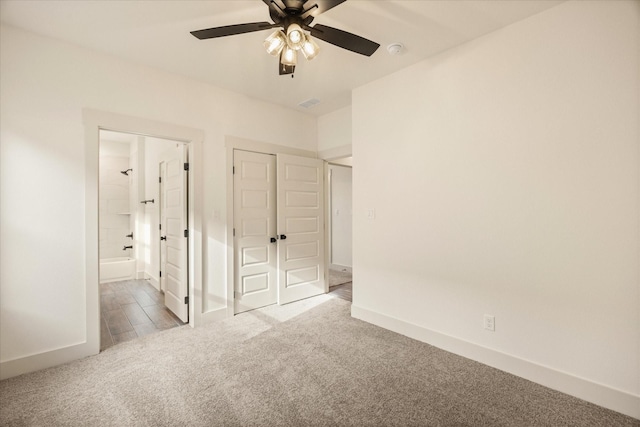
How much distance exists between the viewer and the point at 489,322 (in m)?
2.47

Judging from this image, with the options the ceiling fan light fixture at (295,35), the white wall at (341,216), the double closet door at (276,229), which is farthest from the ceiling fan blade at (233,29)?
the white wall at (341,216)

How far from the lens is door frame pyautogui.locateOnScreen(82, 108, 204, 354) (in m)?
2.61

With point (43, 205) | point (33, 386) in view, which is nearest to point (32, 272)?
point (43, 205)

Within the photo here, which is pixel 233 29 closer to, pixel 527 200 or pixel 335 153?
pixel 527 200

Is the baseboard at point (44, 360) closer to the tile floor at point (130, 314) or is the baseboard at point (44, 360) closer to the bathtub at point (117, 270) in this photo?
the tile floor at point (130, 314)

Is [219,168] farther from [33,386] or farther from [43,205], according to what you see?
[33,386]

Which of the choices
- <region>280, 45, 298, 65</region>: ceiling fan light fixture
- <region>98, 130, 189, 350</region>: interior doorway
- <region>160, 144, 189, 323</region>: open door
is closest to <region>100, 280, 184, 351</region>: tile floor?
<region>98, 130, 189, 350</region>: interior doorway

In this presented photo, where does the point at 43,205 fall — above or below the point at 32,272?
above

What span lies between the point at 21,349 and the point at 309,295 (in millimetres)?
2983

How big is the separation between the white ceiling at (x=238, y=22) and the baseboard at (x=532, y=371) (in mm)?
2668

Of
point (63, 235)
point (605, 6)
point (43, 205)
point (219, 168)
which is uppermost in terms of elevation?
point (605, 6)

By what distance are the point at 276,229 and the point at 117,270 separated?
11.7 feet

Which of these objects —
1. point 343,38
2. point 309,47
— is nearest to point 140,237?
point 309,47

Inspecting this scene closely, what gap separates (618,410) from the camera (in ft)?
6.22
